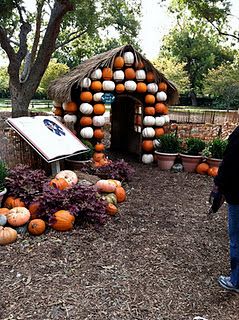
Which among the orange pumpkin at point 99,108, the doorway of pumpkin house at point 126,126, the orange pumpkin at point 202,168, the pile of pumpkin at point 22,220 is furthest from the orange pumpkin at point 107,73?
the pile of pumpkin at point 22,220

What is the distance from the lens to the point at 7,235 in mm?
3619

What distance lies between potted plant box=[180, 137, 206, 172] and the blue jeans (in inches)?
174

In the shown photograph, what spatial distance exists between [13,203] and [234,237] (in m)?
2.76

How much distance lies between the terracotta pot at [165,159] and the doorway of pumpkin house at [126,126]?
125 cm

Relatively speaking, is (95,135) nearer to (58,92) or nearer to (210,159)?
(58,92)

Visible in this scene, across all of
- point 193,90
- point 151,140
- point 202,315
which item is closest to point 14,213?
point 202,315

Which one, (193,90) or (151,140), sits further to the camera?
(193,90)

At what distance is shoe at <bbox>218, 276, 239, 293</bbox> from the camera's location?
2986 mm

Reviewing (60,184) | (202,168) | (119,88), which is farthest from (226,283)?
(119,88)

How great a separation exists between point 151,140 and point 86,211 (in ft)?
13.6

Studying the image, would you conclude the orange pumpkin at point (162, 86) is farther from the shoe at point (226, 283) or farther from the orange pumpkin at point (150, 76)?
the shoe at point (226, 283)

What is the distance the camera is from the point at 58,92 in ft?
23.1

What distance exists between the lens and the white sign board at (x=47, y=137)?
4.91m

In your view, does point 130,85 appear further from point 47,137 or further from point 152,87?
point 47,137
